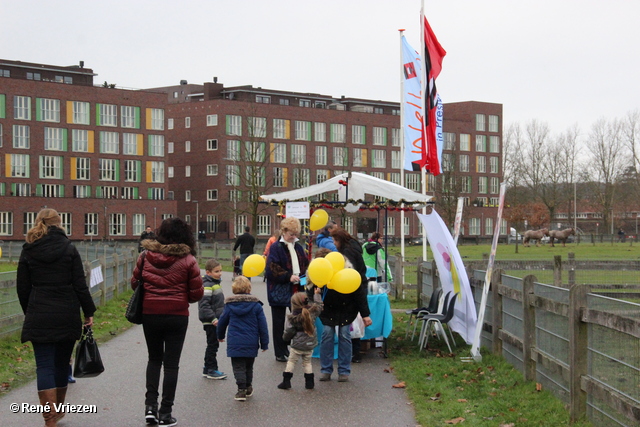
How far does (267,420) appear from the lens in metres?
7.70

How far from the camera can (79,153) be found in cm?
8156

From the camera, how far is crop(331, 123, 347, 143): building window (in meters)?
97.8

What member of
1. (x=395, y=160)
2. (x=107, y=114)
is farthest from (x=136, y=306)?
(x=395, y=160)

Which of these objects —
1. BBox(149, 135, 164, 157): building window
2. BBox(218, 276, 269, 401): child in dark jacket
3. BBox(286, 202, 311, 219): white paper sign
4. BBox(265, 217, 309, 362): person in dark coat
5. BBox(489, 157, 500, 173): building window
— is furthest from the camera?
BBox(489, 157, 500, 173): building window

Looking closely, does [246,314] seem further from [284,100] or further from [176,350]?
[284,100]

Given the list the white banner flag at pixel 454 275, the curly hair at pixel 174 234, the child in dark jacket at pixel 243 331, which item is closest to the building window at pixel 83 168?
the white banner flag at pixel 454 275

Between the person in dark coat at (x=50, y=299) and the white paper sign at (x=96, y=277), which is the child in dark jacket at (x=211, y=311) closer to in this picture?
the person in dark coat at (x=50, y=299)

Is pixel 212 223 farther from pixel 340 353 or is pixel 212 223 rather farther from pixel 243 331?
pixel 243 331

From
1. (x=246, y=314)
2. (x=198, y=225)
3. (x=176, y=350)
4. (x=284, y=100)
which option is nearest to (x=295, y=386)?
(x=246, y=314)

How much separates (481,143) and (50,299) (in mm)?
107259

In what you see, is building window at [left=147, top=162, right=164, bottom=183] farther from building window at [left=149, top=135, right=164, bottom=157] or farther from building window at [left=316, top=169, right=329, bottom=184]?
building window at [left=316, top=169, right=329, bottom=184]

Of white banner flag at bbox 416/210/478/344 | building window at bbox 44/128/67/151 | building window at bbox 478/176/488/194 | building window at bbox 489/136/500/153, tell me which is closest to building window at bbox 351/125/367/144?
building window at bbox 478/176/488/194

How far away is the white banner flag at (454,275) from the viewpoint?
1152 centimetres

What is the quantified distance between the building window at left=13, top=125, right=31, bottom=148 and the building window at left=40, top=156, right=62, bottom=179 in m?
2.05
